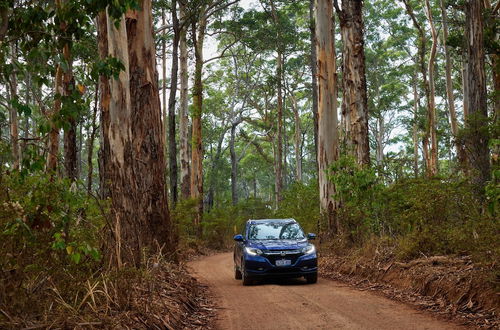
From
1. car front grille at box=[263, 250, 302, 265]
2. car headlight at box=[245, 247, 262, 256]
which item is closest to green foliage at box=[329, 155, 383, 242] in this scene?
car front grille at box=[263, 250, 302, 265]

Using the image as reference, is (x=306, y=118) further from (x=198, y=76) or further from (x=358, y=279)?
(x=358, y=279)

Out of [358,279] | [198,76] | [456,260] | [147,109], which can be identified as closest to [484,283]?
[456,260]

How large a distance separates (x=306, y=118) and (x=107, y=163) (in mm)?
44747

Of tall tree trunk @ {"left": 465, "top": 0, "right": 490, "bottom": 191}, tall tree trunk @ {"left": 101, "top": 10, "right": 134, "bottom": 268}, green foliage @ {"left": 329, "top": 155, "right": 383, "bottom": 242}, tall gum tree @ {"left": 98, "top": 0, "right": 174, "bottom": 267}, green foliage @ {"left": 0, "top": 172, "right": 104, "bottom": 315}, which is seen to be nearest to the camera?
green foliage @ {"left": 0, "top": 172, "right": 104, "bottom": 315}

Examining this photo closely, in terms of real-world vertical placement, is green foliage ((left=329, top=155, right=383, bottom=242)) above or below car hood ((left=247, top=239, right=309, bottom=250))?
above

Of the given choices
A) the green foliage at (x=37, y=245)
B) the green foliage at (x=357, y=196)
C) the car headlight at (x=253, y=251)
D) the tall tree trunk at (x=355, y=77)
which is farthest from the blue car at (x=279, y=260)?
the green foliage at (x=37, y=245)

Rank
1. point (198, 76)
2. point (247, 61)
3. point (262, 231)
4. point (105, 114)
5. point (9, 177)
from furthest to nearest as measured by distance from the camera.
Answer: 1. point (247, 61)
2. point (198, 76)
3. point (262, 231)
4. point (105, 114)
5. point (9, 177)

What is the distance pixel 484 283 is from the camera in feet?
23.4

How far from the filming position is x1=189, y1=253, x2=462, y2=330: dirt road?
6723mm

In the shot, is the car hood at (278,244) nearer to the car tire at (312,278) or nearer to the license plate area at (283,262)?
the license plate area at (283,262)

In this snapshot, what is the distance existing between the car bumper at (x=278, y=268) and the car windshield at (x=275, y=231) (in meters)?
0.99

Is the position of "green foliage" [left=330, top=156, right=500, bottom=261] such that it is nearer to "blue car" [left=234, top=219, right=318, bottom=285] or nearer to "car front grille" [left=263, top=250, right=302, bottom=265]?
"blue car" [left=234, top=219, right=318, bottom=285]

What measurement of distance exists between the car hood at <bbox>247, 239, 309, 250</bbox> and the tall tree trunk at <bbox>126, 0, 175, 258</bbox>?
6.03 feet

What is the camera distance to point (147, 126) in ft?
36.3
